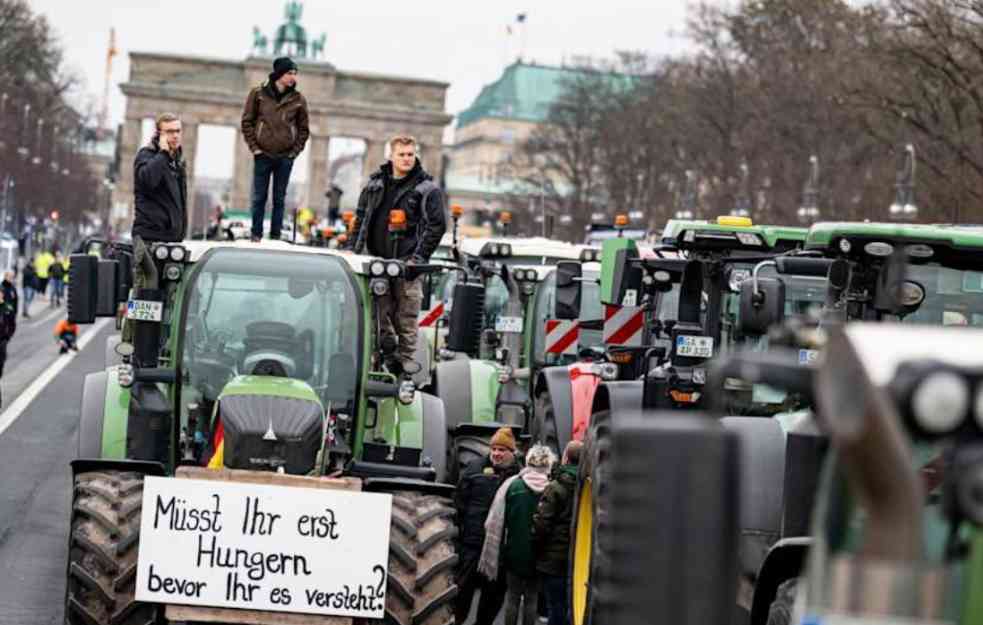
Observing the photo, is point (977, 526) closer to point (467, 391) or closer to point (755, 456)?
point (755, 456)

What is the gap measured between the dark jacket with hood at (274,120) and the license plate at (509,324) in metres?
6.10

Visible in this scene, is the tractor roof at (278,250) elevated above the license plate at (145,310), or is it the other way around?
the tractor roof at (278,250)

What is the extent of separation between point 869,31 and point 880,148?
41.2 ft

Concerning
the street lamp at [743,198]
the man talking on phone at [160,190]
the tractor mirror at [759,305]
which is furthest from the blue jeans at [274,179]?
the street lamp at [743,198]

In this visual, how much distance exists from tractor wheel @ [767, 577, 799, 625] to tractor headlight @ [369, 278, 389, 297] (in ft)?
14.4

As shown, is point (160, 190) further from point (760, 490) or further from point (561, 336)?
point (561, 336)

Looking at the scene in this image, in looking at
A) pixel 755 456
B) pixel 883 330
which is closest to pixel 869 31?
pixel 755 456

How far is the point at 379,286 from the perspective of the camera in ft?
43.4

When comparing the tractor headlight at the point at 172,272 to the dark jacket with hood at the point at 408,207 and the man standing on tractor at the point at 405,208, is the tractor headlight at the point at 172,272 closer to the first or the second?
the man standing on tractor at the point at 405,208

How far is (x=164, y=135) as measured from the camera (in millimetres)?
Result: 16047

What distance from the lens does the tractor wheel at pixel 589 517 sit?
35.3 feet

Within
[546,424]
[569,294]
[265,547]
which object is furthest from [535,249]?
[265,547]

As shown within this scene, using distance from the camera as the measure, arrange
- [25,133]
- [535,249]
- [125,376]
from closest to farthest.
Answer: [125,376] < [535,249] < [25,133]

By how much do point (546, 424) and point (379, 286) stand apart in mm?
4282
